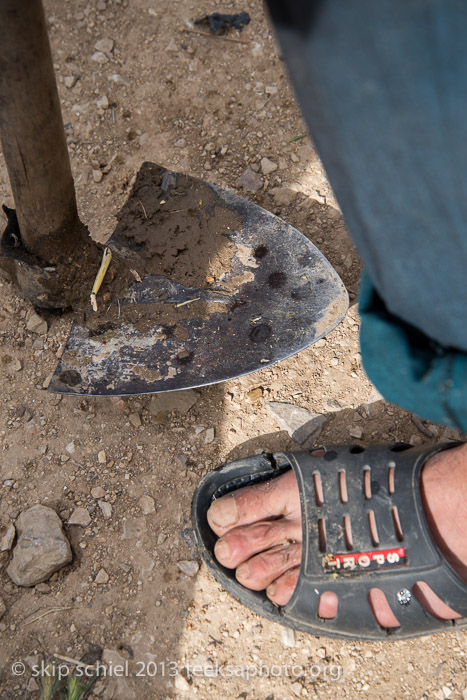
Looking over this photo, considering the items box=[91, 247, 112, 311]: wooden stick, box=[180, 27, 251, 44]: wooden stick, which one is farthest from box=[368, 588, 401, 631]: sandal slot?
box=[180, 27, 251, 44]: wooden stick

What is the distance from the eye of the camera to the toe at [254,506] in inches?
52.2

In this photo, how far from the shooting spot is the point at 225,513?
132cm

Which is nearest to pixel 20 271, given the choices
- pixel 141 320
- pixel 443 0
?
pixel 141 320

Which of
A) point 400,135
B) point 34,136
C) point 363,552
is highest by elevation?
point 400,135

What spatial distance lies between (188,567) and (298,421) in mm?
468

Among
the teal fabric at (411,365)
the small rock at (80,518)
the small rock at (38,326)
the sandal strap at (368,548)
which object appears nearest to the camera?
the teal fabric at (411,365)

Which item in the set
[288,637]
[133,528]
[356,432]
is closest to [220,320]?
[356,432]

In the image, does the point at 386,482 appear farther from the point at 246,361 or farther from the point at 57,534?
the point at 57,534

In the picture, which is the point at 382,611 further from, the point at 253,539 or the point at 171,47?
the point at 171,47

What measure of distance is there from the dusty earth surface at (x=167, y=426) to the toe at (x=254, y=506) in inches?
4.6

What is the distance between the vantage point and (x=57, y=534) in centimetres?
135

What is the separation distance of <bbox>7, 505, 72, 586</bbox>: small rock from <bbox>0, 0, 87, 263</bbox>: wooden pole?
664 mm

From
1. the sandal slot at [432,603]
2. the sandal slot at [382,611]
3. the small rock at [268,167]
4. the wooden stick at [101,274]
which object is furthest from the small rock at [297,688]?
the small rock at [268,167]

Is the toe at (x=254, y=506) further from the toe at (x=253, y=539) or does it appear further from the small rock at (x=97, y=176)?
the small rock at (x=97, y=176)
